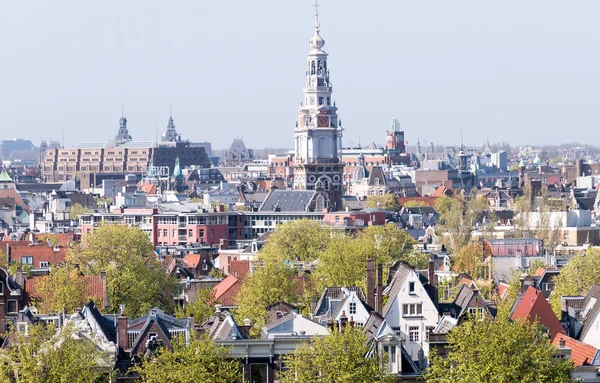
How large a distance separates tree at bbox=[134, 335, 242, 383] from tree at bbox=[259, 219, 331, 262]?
59.5 m

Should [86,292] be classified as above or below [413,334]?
above

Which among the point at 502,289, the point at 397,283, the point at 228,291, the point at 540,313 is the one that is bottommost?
the point at 502,289

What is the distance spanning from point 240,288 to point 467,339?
39.9 metres

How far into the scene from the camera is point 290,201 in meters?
188

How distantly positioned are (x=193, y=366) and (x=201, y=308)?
103 ft

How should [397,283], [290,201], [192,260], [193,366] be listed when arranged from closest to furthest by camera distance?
[193,366] < [397,283] < [192,260] < [290,201]

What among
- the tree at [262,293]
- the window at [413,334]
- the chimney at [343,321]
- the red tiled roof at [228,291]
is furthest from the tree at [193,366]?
the red tiled roof at [228,291]

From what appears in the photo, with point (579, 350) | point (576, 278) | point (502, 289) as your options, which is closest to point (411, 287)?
point (579, 350)

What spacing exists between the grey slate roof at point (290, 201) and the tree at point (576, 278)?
84964 millimetres

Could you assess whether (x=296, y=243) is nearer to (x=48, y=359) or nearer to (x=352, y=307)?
(x=352, y=307)

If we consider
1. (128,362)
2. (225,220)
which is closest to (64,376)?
(128,362)

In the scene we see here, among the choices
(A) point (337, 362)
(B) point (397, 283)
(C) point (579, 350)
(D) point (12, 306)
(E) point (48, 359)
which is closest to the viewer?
(A) point (337, 362)

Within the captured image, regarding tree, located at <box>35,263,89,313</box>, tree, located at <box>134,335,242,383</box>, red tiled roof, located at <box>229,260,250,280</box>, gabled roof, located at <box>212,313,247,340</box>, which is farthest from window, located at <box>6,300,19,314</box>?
tree, located at <box>134,335,242,383</box>

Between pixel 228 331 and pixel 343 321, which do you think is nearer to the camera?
pixel 343 321
